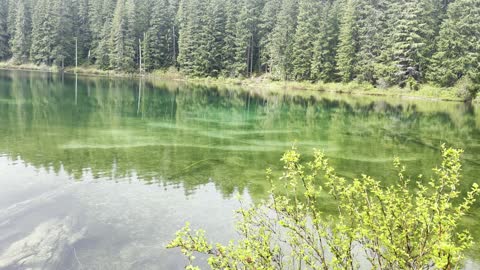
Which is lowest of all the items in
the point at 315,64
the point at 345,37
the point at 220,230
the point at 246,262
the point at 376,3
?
the point at 220,230

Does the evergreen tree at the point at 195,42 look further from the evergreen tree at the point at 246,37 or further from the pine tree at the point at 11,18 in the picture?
the pine tree at the point at 11,18

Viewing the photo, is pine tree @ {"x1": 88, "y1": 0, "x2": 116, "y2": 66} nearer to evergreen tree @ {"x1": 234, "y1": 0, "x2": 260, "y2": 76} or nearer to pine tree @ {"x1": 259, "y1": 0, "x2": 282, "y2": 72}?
evergreen tree @ {"x1": 234, "y1": 0, "x2": 260, "y2": 76}

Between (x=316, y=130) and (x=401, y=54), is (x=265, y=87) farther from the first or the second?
(x=316, y=130)

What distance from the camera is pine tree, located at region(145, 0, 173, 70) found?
75.8m

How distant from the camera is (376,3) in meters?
63.5

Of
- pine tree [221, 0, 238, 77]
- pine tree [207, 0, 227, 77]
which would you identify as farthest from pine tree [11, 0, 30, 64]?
pine tree [221, 0, 238, 77]

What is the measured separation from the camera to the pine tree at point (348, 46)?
194ft

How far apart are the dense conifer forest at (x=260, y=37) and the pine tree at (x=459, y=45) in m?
0.13

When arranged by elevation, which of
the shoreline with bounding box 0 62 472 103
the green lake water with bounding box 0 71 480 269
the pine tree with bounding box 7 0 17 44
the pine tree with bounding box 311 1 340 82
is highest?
the pine tree with bounding box 7 0 17 44

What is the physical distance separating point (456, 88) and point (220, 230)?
47.1 meters

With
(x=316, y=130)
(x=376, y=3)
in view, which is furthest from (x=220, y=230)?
(x=376, y=3)

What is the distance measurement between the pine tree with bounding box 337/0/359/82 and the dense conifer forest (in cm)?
14

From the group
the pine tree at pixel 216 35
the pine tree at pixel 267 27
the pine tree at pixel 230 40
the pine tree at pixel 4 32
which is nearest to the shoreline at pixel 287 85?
the pine tree at pixel 230 40

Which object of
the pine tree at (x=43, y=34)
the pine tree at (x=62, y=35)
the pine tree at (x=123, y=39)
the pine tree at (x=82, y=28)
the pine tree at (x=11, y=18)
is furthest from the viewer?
the pine tree at (x=11, y=18)
